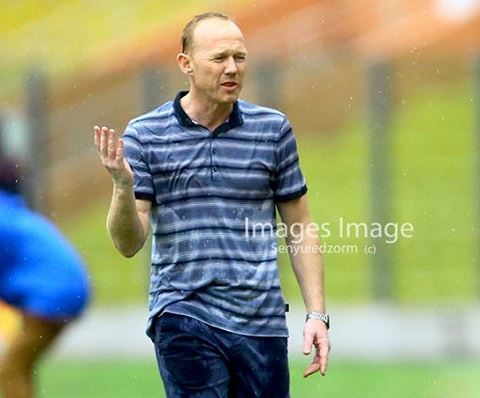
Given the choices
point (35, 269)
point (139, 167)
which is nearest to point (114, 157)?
point (139, 167)

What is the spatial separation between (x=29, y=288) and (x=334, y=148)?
7.36 metres

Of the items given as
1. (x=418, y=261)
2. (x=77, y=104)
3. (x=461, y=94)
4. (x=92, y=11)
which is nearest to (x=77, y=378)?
(x=418, y=261)

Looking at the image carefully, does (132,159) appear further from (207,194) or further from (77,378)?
(77,378)

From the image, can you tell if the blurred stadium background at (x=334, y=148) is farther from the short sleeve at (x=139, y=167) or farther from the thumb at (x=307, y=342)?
the short sleeve at (x=139, y=167)

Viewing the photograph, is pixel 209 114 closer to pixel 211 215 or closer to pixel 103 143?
pixel 211 215

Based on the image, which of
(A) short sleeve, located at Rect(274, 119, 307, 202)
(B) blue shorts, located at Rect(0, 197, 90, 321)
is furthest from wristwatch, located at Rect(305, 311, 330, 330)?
(B) blue shorts, located at Rect(0, 197, 90, 321)

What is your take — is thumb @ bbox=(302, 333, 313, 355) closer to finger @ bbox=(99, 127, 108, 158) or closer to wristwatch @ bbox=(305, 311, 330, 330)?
wristwatch @ bbox=(305, 311, 330, 330)

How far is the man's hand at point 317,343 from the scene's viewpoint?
218 inches

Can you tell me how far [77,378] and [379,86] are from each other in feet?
13.3

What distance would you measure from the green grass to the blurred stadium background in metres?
0.02

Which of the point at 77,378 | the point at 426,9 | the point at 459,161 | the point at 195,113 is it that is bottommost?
the point at 77,378

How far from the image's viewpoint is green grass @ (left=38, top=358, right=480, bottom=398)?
10.5 meters

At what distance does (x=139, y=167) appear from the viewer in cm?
557

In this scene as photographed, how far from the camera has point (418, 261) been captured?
14250mm
